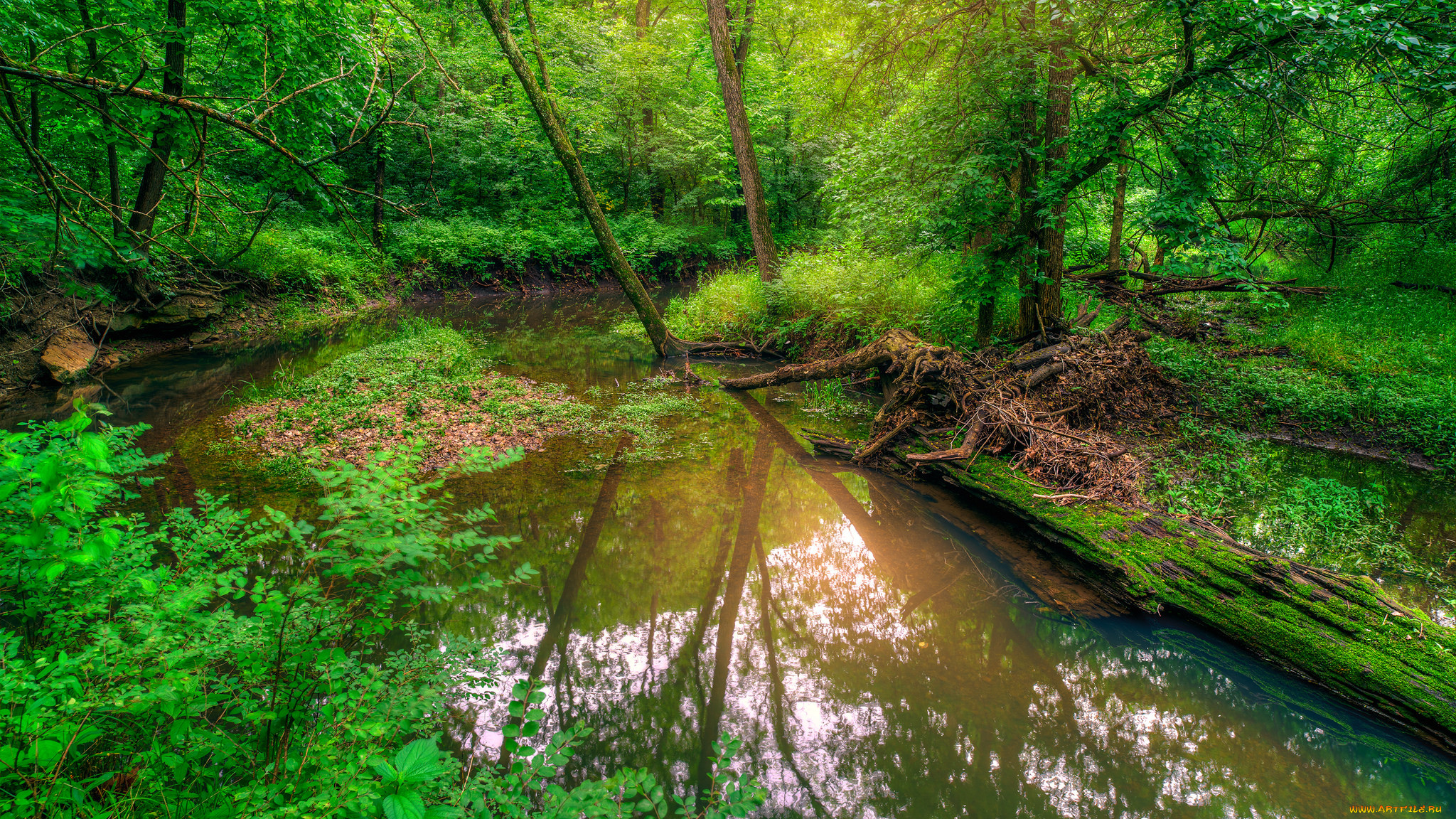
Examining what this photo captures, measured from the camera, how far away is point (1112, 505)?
490 centimetres

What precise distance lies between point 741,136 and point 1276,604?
35.6 ft

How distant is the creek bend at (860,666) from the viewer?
10.3 feet

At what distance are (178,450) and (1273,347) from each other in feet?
48.8

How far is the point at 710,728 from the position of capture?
3.51 m

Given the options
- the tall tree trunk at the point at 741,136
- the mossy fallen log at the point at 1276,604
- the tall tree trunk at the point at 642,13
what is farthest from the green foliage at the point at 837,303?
the tall tree trunk at the point at 642,13

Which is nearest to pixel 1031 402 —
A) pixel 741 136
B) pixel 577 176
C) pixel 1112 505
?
pixel 1112 505

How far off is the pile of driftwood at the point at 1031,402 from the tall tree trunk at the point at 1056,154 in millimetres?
502

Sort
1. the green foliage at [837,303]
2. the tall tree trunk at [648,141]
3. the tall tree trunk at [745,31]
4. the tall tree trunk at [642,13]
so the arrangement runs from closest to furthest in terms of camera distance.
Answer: the green foliage at [837,303]
the tall tree trunk at [745,31]
the tall tree trunk at [648,141]
the tall tree trunk at [642,13]

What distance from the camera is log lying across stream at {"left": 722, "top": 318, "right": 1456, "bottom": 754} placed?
137 inches

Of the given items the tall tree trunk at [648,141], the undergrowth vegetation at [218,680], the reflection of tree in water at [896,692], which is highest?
the tall tree trunk at [648,141]

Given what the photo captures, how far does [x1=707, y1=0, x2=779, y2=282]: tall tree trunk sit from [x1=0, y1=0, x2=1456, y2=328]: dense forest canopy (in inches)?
5.6

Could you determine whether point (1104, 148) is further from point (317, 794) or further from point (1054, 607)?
point (317, 794)

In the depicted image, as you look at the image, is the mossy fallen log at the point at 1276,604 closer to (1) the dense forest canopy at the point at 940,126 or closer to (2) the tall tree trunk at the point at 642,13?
(1) the dense forest canopy at the point at 940,126

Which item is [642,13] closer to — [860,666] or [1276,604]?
[860,666]
